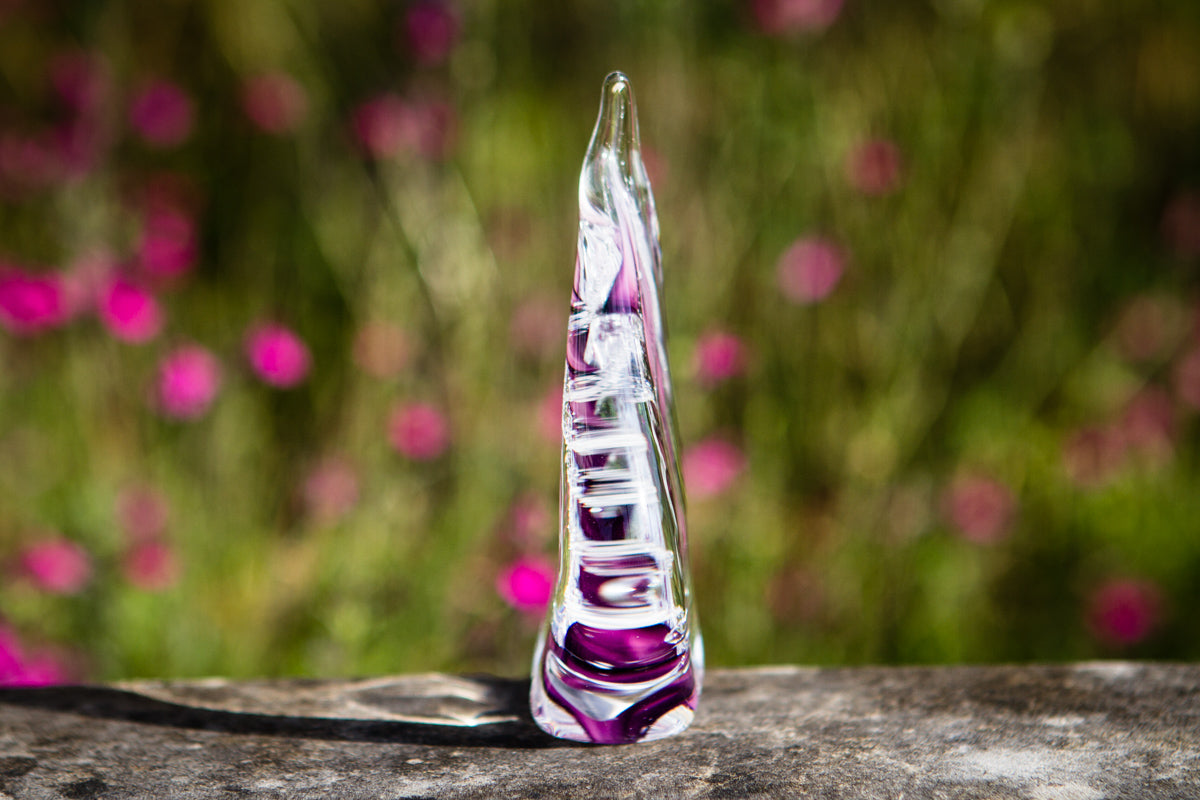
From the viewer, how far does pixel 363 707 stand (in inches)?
27.4

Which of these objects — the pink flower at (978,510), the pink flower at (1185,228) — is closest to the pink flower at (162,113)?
the pink flower at (978,510)

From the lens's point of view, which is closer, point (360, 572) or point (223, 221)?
point (360, 572)

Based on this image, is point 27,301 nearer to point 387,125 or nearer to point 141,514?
point 141,514

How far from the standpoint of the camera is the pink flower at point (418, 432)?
1.26 metres

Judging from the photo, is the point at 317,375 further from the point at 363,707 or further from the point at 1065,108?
the point at 1065,108

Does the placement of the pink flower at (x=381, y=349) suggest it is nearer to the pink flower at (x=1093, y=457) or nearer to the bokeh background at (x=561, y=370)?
the bokeh background at (x=561, y=370)

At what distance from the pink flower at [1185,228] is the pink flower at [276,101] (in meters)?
1.30

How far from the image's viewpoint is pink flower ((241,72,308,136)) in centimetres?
139

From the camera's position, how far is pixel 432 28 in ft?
4.06

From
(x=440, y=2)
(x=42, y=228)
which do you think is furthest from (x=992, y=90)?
(x=42, y=228)

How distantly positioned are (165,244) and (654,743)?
994 mm

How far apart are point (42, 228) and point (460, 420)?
926 mm

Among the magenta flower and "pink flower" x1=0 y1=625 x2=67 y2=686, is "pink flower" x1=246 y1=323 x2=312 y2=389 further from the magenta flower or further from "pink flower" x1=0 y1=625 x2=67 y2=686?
"pink flower" x1=0 y1=625 x2=67 y2=686

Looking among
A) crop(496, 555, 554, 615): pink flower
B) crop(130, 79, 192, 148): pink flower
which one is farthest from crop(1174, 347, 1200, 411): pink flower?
crop(130, 79, 192, 148): pink flower
